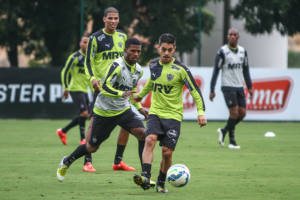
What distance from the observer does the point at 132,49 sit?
8.55m

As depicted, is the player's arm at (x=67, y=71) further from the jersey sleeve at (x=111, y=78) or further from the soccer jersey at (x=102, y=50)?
the jersey sleeve at (x=111, y=78)

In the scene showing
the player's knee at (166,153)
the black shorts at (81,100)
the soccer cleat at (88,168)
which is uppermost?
the player's knee at (166,153)

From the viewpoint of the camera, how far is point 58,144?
14359 millimetres

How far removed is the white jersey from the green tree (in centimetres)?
1892

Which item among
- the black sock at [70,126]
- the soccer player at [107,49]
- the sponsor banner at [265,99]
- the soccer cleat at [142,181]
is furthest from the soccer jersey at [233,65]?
the sponsor banner at [265,99]

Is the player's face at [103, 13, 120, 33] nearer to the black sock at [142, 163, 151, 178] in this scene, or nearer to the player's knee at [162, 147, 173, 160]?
the player's knee at [162, 147, 173, 160]

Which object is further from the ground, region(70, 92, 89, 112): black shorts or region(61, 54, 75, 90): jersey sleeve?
region(61, 54, 75, 90): jersey sleeve

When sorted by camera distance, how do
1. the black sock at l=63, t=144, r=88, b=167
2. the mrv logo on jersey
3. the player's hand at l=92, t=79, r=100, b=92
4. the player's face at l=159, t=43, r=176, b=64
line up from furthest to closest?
the mrv logo on jersey → the player's hand at l=92, t=79, r=100, b=92 → the black sock at l=63, t=144, r=88, b=167 → the player's face at l=159, t=43, r=176, b=64

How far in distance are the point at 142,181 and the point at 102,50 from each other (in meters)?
3.06

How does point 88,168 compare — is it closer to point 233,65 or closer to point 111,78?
point 111,78

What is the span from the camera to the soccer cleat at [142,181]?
764cm

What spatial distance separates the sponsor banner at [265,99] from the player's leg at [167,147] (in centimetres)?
1327

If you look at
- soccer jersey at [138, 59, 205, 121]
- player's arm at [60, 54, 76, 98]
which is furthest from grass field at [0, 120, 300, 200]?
player's arm at [60, 54, 76, 98]

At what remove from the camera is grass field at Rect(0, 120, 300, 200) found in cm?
796
